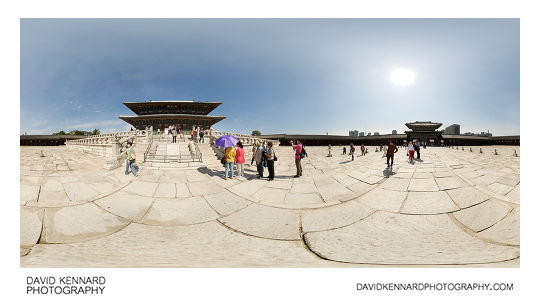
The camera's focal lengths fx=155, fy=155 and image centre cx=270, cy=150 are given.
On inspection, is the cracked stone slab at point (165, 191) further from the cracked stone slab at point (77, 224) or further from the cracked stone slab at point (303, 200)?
the cracked stone slab at point (303, 200)

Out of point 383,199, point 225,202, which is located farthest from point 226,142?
point 383,199

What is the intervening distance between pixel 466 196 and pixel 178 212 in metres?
3.02

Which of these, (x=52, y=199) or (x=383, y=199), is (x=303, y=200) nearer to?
(x=383, y=199)

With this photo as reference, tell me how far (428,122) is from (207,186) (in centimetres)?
275

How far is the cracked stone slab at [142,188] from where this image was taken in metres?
1.57

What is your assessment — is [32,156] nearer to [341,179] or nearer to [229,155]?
[229,155]

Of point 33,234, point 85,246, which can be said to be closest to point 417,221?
point 85,246

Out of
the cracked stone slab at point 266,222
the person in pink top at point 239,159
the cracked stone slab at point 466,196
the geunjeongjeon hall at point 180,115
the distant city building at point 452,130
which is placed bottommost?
the cracked stone slab at point 266,222

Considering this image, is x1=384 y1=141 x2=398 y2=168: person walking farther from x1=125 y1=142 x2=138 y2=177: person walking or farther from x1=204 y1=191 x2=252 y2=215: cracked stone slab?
x1=125 y1=142 x2=138 y2=177: person walking

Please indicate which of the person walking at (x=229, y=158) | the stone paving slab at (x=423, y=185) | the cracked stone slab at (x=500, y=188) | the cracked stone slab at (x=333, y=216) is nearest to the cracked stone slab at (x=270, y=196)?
the cracked stone slab at (x=333, y=216)

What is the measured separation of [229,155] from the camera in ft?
6.29

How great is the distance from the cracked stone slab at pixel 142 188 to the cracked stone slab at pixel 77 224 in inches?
9.9

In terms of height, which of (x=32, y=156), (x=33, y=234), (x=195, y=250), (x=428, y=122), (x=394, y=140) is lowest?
(x=195, y=250)
